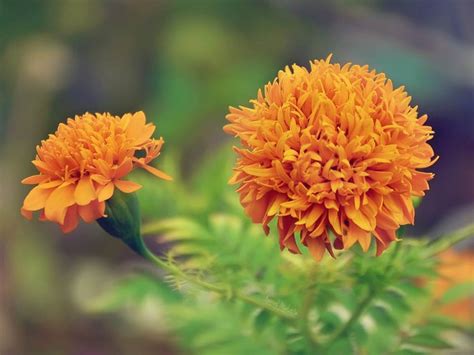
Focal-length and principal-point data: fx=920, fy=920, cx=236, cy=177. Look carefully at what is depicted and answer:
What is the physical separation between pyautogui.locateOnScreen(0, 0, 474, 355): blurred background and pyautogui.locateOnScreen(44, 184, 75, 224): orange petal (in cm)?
163

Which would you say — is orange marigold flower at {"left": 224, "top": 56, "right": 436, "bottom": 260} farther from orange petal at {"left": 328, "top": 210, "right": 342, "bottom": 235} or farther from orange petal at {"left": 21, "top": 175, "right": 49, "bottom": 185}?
orange petal at {"left": 21, "top": 175, "right": 49, "bottom": 185}

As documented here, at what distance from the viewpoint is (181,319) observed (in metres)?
1.00

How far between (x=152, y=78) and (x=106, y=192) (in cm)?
186

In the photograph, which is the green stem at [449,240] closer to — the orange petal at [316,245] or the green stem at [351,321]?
the green stem at [351,321]

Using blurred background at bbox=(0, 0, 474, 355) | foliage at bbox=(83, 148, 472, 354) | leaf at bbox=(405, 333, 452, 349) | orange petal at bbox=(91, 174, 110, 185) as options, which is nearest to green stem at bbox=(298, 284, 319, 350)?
foliage at bbox=(83, 148, 472, 354)

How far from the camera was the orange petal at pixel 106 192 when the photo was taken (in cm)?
54

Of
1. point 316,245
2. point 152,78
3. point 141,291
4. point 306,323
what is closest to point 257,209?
point 316,245

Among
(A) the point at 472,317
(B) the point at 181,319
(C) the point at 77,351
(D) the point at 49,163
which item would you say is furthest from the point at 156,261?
(C) the point at 77,351

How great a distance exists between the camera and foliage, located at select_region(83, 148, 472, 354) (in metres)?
0.69

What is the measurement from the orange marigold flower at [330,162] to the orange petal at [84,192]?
87 millimetres

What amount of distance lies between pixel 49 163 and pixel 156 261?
10 cm

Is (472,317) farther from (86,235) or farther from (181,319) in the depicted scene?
(86,235)

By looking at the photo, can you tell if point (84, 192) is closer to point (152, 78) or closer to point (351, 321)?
point (351, 321)

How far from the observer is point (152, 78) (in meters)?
2.38
